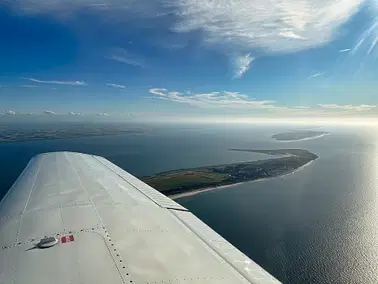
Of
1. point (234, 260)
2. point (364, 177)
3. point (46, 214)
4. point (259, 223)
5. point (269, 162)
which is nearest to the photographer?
point (234, 260)

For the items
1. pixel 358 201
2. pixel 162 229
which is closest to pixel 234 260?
pixel 162 229

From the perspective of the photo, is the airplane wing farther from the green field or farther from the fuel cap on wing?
the green field

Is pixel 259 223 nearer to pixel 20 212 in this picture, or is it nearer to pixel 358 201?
pixel 358 201

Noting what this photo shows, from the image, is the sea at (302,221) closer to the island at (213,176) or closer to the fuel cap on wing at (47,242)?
the island at (213,176)

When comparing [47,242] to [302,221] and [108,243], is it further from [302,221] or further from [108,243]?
[302,221]

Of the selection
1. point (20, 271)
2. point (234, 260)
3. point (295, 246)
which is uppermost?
point (20, 271)

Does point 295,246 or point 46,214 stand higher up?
point 46,214

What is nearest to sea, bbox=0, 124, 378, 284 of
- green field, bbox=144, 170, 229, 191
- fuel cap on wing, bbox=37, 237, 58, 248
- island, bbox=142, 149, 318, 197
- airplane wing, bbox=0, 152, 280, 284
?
island, bbox=142, 149, 318, 197

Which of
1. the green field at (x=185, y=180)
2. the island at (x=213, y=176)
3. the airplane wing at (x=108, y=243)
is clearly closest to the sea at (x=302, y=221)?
the island at (x=213, y=176)
